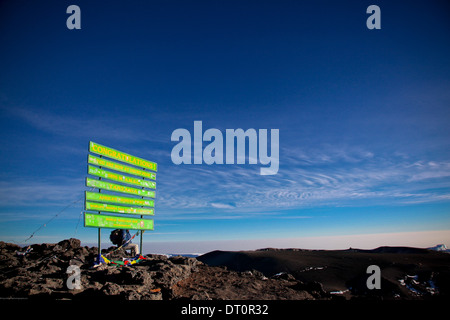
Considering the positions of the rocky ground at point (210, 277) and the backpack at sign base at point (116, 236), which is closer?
the rocky ground at point (210, 277)

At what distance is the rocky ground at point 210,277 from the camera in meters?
8.82

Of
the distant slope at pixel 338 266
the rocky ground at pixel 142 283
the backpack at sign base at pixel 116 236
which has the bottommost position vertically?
the distant slope at pixel 338 266

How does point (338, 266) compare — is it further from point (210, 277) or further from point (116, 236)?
point (116, 236)

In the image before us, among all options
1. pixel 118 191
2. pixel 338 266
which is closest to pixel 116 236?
pixel 118 191

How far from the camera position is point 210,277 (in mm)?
11766

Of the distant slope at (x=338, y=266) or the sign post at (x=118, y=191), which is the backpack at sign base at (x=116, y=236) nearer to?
the sign post at (x=118, y=191)

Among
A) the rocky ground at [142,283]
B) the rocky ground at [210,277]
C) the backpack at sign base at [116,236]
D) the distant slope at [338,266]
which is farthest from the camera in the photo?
the distant slope at [338,266]

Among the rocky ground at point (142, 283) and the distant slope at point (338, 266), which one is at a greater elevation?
the rocky ground at point (142, 283)

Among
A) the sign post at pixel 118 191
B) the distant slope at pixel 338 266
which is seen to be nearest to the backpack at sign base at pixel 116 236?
the sign post at pixel 118 191

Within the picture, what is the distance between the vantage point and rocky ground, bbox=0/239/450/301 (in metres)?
8.82

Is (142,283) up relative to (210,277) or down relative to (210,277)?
up

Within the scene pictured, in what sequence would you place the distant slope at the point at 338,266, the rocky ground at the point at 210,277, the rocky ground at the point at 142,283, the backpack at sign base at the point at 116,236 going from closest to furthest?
the rocky ground at the point at 142,283
the rocky ground at the point at 210,277
the backpack at sign base at the point at 116,236
the distant slope at the point at 338,266
